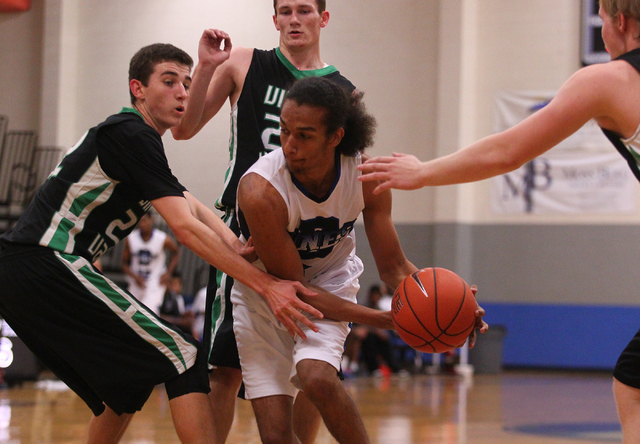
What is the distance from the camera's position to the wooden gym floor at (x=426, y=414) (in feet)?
17.5

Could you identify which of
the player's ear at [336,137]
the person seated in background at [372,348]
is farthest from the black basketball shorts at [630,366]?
the person seated in background at [372,348]

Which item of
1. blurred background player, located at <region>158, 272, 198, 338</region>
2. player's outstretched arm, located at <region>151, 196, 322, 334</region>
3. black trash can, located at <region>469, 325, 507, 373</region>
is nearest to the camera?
player's outstretched arm, located at <region>151, 196, 322, 334</region>

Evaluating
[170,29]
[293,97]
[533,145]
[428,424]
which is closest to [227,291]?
[293,97]

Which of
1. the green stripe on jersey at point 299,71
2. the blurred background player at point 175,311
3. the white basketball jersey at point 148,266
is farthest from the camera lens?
the blurred background player at point 175,311

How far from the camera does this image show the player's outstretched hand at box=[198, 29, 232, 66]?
125 inches

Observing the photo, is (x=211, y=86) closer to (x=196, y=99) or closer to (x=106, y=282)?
(x=196, y=99)

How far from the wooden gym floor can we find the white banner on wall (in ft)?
8.99

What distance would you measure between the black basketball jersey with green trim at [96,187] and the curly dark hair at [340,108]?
616mm

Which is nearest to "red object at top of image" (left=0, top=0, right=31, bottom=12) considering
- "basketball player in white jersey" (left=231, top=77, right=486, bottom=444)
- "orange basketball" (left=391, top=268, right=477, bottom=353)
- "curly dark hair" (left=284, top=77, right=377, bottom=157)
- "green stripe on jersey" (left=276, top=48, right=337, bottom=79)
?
"green stripe on jersey" (left=276, top=48, right=337, bottom=79)

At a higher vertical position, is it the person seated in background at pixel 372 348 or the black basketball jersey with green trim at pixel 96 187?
the black basketball jersey with green trim at pixel 96 187

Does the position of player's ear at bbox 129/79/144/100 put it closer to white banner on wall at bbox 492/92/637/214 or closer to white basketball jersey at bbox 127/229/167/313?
white basketball jersey at bbox 127/229/167/313

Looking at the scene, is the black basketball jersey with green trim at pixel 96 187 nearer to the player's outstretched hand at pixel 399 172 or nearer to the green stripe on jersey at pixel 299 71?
the green stripe on jersey at pixel 299 71

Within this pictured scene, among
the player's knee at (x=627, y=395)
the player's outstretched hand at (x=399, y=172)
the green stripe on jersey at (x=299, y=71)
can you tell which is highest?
the green stripe on jersey at (x=299, y=71)

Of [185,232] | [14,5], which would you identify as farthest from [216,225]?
[14,5]
